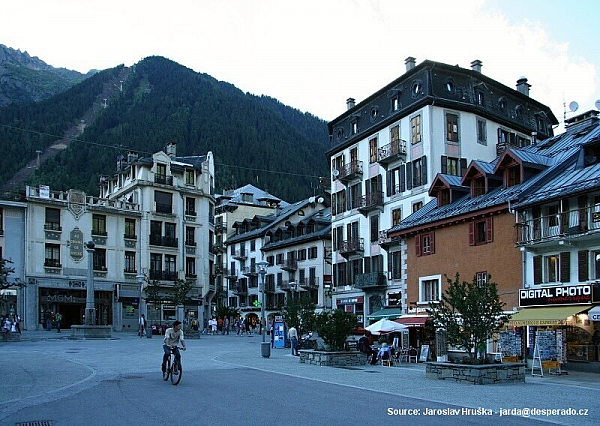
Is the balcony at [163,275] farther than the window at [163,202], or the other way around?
the window at [163,202]

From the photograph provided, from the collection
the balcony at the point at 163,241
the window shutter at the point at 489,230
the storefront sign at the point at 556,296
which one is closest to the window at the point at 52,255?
the balcony at the point at 163,241

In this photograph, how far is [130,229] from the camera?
6856 cm

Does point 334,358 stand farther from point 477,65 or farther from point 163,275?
point 163,275

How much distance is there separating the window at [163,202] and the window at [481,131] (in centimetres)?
3318

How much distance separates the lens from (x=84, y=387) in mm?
18266

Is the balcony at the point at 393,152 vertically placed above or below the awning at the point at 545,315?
above

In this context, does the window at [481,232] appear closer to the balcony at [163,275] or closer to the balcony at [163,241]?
the balcony at [163,275]

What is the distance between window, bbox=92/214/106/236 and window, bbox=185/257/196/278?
9536mm

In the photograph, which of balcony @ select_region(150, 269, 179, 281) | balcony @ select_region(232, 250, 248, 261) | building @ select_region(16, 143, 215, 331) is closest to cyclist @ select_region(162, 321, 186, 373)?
building @ select_region(16, 143, 215, 331)

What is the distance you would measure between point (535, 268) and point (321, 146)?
489ft

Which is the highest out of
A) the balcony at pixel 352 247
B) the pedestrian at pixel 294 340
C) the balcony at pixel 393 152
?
the balcony at pixel 393 152

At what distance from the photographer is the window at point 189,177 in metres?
73.3

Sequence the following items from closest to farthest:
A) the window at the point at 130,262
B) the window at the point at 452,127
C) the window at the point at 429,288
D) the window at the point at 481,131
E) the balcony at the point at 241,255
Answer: the window at the point at 429,288 → the window at the point at 452,127 → the window at the point at 481,131 → the window at the point at 130,262 → the balcony at the point at 241,255

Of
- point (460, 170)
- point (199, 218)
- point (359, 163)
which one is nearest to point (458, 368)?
point (460, 170)
